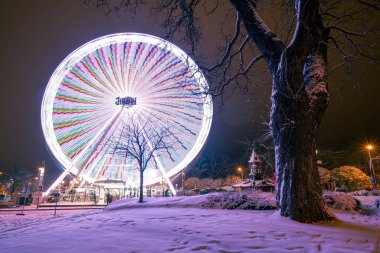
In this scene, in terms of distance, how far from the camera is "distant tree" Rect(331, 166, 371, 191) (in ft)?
96.5

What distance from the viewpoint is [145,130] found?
21.5 m

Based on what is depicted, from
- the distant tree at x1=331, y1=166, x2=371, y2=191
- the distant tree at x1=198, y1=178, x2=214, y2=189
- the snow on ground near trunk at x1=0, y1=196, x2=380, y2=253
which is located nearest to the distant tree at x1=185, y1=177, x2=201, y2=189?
the distant tree at x1=198, y1=178, x2=214, y2=189

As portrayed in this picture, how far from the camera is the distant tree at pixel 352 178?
2941 centimetres

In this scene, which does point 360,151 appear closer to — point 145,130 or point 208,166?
point 208,166

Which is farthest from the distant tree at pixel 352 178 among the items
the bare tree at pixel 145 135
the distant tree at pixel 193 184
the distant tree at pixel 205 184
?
the distant tree at pixel 193 184

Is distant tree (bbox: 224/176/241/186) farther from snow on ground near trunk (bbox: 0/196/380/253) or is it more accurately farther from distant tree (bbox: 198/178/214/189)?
snow on ground near trunk (bbox: 0/196/380/253)

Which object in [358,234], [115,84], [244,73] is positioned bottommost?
[358,234]

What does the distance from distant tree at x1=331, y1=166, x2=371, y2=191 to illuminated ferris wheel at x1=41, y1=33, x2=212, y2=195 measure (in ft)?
59.5

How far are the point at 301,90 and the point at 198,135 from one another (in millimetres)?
16383

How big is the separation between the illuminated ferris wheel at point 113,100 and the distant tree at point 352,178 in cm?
1814

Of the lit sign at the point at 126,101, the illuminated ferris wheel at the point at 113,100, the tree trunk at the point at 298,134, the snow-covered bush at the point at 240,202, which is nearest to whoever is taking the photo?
the tree trunk at the point at 298,134

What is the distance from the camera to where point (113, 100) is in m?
21.8

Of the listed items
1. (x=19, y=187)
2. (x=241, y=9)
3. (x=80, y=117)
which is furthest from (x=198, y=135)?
(x=19, y=187)

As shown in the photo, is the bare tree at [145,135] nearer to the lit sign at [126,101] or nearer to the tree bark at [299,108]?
the lit sign at [126,101]
